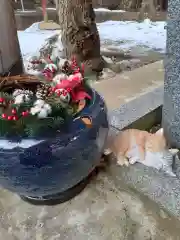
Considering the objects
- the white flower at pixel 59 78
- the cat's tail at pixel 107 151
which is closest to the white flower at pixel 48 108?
the white flower at pixel 59 78

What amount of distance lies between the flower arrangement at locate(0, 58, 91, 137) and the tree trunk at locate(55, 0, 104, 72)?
1.23m

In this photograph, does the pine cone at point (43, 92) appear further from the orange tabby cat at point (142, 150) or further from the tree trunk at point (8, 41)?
the tree trunk at point (8, 41)

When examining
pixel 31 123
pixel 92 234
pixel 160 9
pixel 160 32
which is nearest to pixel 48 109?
pixel 31 123

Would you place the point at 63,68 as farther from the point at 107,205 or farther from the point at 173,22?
the point at 107,205

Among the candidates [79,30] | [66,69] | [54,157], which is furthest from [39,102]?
[79,30]

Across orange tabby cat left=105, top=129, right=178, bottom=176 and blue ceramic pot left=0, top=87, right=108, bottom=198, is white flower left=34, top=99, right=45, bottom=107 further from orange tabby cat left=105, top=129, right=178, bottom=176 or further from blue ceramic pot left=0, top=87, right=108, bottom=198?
Answer: orange tabby cat left=105, top=129, right=178, bottom=176

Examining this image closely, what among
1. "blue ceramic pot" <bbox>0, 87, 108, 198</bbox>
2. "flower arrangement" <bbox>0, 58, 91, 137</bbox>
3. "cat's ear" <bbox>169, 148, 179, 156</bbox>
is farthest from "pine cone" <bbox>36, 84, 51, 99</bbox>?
"cat's ear" <bbox>169, 148, 179, 156</bbox>

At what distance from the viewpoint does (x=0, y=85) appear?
1.00 metres

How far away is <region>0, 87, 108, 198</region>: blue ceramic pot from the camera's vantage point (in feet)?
2.73

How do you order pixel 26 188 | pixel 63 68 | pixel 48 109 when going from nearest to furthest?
1. pixel 48 109
2. pixel 26 188
3. pixel 63 68

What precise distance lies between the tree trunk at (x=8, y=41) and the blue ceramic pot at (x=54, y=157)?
1.52 meters

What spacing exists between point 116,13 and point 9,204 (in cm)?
490

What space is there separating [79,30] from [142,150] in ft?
4.50

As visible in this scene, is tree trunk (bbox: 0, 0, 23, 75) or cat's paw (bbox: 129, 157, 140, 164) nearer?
cat's paw (bbox: 129, 157, 140, 164)
